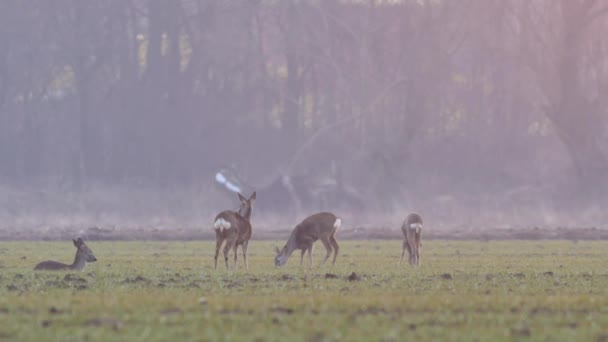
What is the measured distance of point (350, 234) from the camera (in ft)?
184

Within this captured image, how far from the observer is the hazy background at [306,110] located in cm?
7206

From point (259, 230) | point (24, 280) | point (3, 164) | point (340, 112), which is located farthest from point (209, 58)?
point (24, 280)

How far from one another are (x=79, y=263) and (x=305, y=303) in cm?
1089

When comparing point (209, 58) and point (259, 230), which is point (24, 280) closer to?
point (259, 230)

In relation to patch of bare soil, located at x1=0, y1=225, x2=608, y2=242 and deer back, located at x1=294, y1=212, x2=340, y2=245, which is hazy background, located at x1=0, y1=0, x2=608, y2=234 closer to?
patch of bare soil, located at x1=0, y1=225, x2=608, y2=242

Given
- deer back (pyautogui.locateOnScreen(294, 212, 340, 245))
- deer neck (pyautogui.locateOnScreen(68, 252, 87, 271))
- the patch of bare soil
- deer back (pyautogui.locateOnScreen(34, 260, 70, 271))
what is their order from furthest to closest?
the patch of bare soil, deer back (pyautogui.locateOnScreen(294, 212, 340, 245)), deer neck (pyautogui.locateOnScreen(68, 252, 87, 271)), deer back (pyautogui.locateOnScreen(34, 260, 70, 271))

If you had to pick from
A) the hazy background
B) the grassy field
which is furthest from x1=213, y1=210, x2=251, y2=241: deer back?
the hazy background

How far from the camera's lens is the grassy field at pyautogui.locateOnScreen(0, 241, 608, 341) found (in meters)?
12.9

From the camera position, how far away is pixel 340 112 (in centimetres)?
8206

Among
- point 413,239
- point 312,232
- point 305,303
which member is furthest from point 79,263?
point 305,303

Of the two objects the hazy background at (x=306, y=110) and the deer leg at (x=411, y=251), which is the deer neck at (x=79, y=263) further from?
the hazy background at (x=306, y=110)

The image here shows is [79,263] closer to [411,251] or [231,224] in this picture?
[231,224]

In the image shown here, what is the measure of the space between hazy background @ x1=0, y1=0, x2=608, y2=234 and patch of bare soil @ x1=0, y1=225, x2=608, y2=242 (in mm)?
11706

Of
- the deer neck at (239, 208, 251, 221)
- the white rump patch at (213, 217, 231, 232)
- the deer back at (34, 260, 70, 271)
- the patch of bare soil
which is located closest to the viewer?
the deer back at (34, 260, 70, 271)
